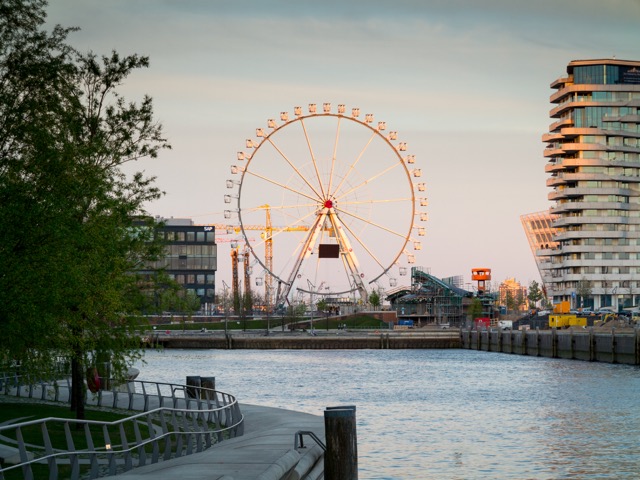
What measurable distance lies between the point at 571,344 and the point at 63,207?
89.7m

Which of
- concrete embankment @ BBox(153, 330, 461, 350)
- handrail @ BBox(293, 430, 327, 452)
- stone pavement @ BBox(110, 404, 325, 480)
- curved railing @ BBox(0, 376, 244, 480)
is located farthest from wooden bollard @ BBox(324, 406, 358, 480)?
concrete embankment @ BBox(153, 330, 461, 350)

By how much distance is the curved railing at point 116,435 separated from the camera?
71.2 ft

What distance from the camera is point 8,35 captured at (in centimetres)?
3077

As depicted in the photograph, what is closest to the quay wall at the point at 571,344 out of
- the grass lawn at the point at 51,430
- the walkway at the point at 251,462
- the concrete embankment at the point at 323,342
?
the concrete embankment at the point at 323,342

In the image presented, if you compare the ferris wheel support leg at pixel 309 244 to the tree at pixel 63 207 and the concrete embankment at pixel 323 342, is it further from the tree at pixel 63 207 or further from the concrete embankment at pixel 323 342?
the tree at pixel 63 207

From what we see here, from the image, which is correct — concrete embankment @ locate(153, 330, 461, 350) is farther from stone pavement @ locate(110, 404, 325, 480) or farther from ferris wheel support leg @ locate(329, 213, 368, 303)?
stone pavement @ locate(110, 404, 325, 480)

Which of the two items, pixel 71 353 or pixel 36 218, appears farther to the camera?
pixel 71 353

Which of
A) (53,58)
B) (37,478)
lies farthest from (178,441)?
(53,58)

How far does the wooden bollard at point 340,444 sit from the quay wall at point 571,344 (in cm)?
7583

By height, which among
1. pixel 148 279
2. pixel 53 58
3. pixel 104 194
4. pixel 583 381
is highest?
pixel 53 58

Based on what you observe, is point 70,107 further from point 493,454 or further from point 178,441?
point 493,454

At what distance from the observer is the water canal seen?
39.7 m

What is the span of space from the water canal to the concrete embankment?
3424cm

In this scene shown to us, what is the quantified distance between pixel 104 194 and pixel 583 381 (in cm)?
5436
